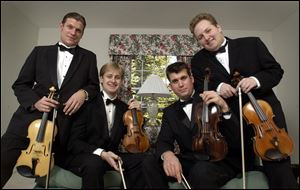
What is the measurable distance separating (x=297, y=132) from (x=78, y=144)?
10.2 ft

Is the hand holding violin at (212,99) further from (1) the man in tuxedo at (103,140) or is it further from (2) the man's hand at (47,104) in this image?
(2) the man's hand at (47,104)

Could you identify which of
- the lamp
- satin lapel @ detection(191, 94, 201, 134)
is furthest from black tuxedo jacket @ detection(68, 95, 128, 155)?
the lamp

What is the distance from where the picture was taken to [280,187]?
1320 millimetres

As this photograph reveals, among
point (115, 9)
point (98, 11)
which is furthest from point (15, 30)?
point (115, 9)

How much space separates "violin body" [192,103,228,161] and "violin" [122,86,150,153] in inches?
21.2

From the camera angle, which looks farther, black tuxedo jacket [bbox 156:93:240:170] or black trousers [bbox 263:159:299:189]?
black tuxedo jacket [bbox 156:93:240:170]

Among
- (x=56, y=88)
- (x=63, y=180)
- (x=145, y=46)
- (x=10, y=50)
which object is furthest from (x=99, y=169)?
(x=145, y=46)

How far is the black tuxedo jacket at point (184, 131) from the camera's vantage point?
4.83 feet

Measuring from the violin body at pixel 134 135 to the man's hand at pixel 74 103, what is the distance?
382mm

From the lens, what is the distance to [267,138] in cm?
130

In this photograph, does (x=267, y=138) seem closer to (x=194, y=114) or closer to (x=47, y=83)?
(x=194, y=114)

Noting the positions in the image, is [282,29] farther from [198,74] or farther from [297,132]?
[198,74]

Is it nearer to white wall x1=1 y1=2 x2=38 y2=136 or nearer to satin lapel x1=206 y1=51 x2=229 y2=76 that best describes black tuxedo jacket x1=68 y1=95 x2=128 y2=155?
satin lapel x1=206 y1=51 x2=229 y2=76

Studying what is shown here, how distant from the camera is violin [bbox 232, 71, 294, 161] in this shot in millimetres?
1292
